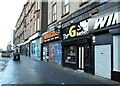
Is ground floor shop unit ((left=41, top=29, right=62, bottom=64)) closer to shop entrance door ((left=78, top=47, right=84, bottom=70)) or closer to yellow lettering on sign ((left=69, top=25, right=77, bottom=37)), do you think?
yellow lettering on sign ((left=69, top=25, right=77, bottom=37))

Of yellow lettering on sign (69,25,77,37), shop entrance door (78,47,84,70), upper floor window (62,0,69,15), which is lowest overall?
shop entrance door (78,47,84,70)

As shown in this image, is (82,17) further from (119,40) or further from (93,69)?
(119,40)

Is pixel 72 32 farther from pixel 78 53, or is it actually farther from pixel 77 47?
pixel 78 53

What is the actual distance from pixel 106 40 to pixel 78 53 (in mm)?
6116

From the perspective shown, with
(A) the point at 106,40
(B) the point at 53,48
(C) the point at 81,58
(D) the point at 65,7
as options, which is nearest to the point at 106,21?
(A) the point at 106,40

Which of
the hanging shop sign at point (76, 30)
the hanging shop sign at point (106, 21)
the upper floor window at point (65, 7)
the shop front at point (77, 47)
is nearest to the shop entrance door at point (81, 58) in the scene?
the shop front at point (77, 47)

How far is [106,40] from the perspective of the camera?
17328 millimetres

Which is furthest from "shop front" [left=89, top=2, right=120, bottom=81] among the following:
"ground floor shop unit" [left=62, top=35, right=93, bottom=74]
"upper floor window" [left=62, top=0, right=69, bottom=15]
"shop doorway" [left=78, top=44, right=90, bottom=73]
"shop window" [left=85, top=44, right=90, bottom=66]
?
"upper floor window" [left=62, top=0, right=69, bottom=15]

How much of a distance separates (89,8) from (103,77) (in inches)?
210

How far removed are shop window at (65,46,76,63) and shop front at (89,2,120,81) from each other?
17.2 feet

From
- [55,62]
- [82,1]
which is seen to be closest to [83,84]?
[82,1]

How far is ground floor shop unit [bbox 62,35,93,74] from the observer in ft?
66.7

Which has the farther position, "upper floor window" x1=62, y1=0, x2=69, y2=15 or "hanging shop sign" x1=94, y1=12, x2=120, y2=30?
"upper floor window" x1=62, y1=0, x2=69, y2=15

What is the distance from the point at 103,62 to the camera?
17.7 metres
